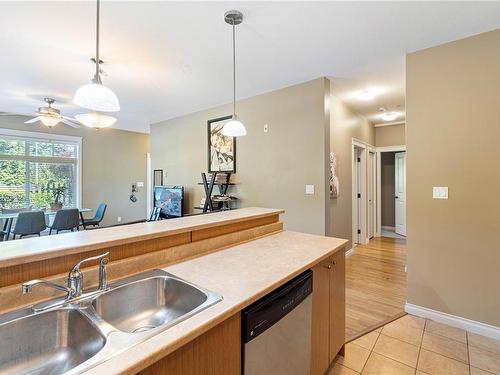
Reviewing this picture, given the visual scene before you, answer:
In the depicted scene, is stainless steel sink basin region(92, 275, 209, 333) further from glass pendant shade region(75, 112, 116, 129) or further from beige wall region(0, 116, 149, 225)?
beige wall region(0, 116, 149, 225)

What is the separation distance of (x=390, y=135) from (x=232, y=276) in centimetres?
564

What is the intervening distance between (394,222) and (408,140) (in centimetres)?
475

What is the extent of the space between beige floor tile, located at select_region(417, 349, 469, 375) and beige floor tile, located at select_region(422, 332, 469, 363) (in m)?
0.06

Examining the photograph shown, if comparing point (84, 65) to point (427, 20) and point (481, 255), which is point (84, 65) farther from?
point (481, 255)

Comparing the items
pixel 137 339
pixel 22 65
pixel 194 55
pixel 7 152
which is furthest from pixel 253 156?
pixel 7 152

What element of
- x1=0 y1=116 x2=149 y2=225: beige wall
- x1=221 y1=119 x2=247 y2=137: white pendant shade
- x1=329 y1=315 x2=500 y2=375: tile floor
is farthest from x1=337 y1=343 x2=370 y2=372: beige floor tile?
x1=0 y1=116 x2=149 y2=225: beige wall

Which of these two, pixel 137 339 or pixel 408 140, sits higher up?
pixel 408 140

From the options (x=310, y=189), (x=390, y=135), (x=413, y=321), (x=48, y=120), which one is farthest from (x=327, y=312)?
(x=390, y=135)

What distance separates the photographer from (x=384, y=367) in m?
1.81

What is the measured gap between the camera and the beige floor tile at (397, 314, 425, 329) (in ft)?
7.71

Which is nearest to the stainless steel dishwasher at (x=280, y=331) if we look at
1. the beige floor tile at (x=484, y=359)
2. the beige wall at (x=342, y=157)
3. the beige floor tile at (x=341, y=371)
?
the beige floor tile at (x=341, y=371)

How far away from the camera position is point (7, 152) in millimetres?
5008

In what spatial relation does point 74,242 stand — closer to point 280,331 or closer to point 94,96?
point 94,96

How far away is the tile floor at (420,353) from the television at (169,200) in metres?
3.76
